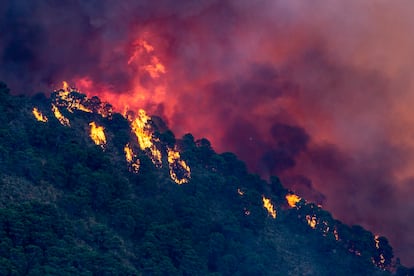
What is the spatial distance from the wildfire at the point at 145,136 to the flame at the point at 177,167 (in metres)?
2.34

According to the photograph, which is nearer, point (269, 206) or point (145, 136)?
point (145, 136)

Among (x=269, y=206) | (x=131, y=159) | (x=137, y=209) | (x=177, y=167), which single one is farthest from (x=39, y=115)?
(x=269, y=206)

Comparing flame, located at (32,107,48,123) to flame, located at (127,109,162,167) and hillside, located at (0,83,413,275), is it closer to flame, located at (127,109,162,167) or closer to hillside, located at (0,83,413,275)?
hillside, located at (0,83,413,275)

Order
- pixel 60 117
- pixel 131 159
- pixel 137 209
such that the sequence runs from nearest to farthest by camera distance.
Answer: pixel 137 209 → pixel 60 117 → pixel 131 159

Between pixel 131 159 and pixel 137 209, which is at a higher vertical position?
pixel 131 159

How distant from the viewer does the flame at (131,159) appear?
17866 cm

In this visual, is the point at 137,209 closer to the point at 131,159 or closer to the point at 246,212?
the point at 131,159

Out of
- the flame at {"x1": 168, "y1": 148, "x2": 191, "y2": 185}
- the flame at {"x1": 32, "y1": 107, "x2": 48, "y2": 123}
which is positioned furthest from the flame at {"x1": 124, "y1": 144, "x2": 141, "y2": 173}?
the flame at {"x1": 32, "y1": 107, "x2": 48, "y2": 123}

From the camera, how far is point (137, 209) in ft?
541

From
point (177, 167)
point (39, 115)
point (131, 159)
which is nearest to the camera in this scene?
point (39, 115)

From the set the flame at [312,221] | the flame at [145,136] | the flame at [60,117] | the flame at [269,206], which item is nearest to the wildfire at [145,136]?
the flame at [145,136]

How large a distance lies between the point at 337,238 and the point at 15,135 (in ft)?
Result: 220

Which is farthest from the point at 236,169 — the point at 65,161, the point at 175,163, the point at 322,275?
the point at 65,161

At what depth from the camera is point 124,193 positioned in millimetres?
167750
